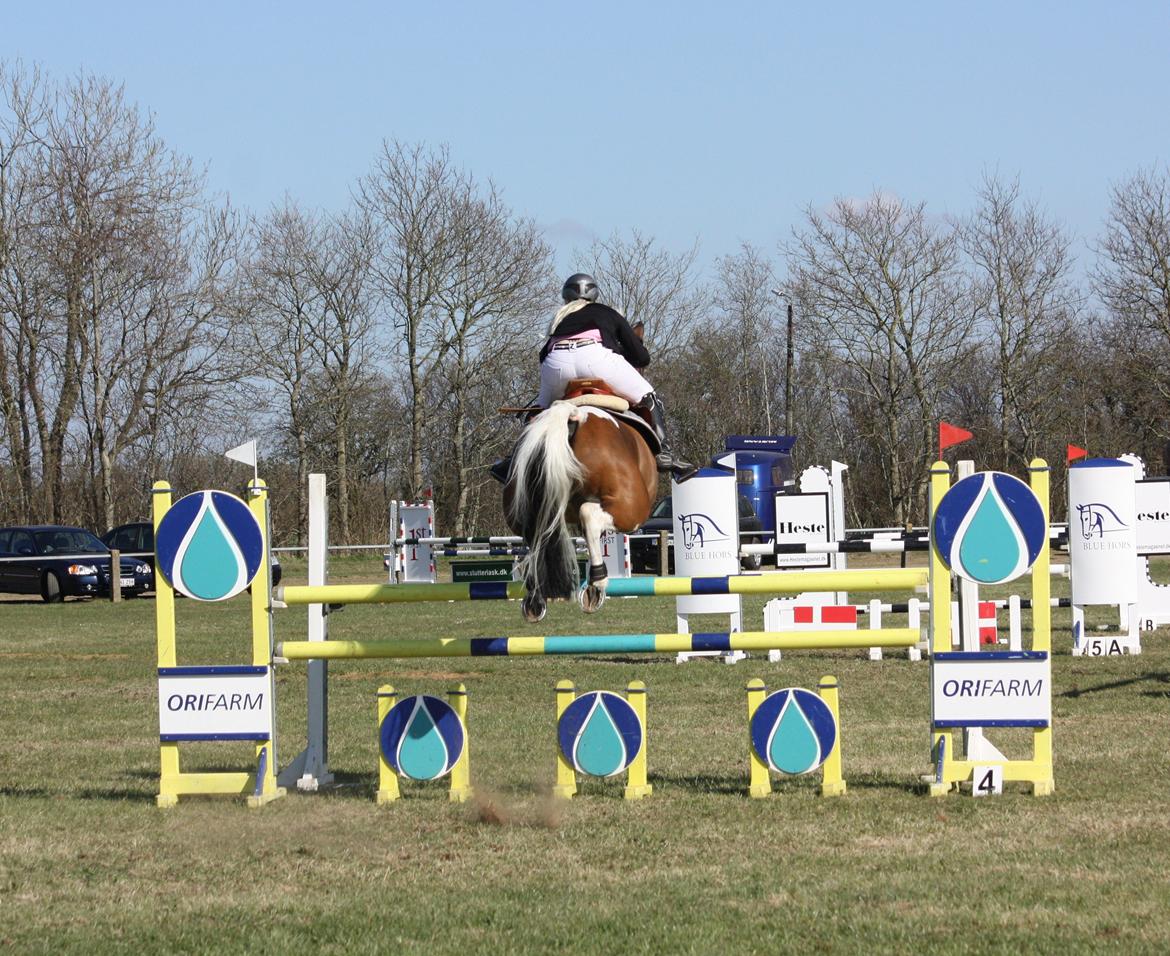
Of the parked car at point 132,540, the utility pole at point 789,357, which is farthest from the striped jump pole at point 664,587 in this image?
the utility pole at point 789,357

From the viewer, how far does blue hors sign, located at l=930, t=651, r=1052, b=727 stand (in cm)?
675

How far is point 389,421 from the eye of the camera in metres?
45.0

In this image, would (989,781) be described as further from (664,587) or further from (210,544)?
(210,544)

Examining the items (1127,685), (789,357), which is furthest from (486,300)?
(1127,685)

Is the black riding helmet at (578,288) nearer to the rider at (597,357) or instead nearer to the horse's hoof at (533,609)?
the rider at (597,357)

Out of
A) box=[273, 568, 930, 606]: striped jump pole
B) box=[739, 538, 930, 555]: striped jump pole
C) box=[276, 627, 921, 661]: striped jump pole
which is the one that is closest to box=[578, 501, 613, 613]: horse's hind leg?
box=[273, 568, 930, 606]: striped jump pole

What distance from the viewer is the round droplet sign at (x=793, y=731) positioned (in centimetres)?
678

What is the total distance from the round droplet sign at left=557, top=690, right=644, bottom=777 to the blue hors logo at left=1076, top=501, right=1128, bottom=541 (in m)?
8.45

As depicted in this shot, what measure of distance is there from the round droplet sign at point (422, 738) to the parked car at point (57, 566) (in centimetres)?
2106

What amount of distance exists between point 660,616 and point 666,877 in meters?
14.5

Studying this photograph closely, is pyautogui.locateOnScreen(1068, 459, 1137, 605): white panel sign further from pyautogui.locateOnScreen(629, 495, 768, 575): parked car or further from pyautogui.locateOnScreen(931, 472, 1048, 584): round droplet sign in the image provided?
pyautogui.locateOnScreen(629, 495, 768, 575): parked car

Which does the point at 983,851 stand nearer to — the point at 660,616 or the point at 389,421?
the point at 660,616

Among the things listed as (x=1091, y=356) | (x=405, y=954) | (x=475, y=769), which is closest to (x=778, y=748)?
(x=475, y=769)

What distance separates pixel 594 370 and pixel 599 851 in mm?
2592
